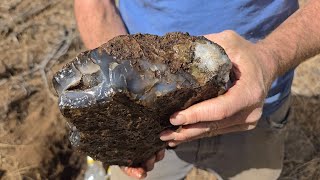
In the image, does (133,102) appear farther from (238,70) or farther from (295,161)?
(295,161)

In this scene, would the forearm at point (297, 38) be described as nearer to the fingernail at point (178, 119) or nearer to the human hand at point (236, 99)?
the human hand at point (236, 99)

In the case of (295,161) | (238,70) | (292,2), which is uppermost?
(238,70)

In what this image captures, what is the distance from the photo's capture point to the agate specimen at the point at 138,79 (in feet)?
4.01

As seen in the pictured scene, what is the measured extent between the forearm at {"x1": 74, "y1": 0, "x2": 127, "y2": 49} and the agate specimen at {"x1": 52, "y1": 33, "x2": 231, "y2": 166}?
51 centimetres

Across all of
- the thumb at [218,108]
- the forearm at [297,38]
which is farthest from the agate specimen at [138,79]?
the forearm at [297,38]

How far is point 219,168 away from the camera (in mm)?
2076

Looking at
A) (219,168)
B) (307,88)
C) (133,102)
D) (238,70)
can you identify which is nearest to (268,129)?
(219,168)

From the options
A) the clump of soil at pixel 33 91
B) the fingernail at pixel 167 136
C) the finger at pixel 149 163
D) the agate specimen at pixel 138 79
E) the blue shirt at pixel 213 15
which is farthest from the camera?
the clump of soil at pixel 33 91

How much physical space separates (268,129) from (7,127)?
1.18 m

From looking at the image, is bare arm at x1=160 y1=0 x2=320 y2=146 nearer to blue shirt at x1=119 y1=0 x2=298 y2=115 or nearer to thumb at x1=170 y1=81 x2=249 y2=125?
Result: thumb at x1=170 y1=81 x2=249 y2=125

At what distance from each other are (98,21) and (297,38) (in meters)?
0.66

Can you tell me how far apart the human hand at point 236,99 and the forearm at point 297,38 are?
0.08 m

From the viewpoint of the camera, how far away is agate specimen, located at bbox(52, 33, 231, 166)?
4.01ft

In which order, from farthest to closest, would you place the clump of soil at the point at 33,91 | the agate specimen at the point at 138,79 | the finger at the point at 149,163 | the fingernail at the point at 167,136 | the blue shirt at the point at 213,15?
the clump of soil at the point at 33,91
the finger at the point at 149,163
the blue shirt at the point at 213,15
the fingernail at the point at 167,136
the agate specimen at the point at 138,79
